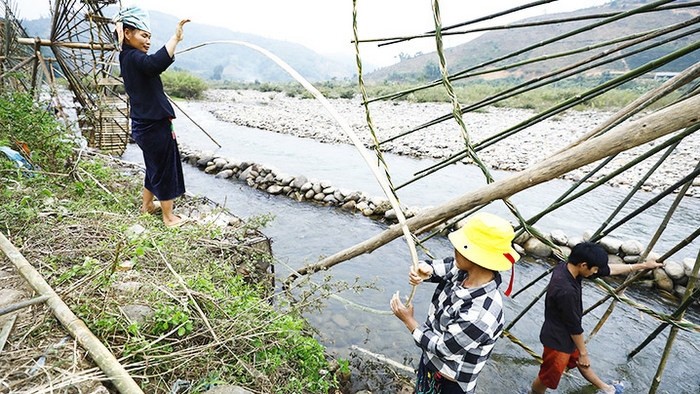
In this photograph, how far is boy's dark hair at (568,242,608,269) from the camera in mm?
2367

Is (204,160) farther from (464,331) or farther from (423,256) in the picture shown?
(464,331)

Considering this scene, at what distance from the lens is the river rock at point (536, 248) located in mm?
5547

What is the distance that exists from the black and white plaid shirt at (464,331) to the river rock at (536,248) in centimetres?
427

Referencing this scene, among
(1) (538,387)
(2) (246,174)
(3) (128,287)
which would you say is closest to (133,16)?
(3) (128,287)

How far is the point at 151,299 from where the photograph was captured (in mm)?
2137

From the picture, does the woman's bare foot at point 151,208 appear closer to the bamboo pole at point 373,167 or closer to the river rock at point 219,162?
the bamboo pole at point 373,167

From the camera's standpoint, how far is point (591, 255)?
2.38m

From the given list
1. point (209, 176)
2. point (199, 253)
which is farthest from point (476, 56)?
point (199, 253)

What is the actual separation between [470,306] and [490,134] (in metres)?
14.5

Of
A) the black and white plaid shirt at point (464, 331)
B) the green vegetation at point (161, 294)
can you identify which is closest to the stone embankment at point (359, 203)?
the black and white plaid shirt at point (464, 331)

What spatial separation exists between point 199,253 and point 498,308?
86.6 inches

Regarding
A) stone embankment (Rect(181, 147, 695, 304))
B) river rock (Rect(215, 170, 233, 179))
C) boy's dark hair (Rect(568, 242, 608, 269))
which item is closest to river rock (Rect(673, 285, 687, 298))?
stone embankment (Rect(181, 147, 695, 304))

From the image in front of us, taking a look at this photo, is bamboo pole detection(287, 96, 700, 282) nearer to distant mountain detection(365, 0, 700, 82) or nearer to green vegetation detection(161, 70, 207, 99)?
green vegetation detection(161, 70, 207, 99)

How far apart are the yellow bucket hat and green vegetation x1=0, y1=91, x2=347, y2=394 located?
48.8 inches
